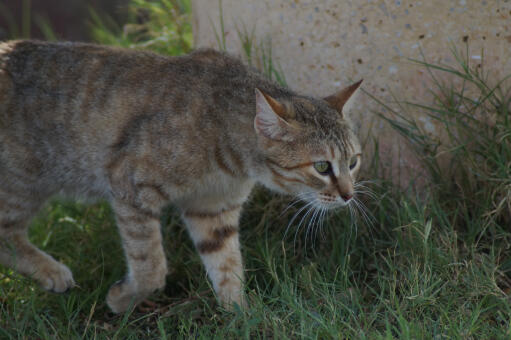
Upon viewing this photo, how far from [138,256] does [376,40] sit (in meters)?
1.89

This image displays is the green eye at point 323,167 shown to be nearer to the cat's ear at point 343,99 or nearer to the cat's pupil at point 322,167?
the cat's pupil at point 322,167

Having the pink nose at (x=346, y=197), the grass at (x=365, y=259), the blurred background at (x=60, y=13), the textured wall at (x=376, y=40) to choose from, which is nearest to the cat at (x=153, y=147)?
the pink nose at (x=346, y=197)

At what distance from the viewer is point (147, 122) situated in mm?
3527

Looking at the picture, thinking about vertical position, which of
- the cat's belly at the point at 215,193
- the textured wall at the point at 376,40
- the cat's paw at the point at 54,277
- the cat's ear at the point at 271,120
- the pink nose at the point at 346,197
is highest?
the textured wall at the point at 376,40

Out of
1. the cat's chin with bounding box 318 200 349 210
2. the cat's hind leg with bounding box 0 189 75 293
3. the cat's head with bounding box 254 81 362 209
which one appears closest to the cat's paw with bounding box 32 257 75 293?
the cat's hind leg with bounding box 0 189 75 293

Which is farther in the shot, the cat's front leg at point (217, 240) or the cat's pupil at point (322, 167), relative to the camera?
the cat's front leg at point (217, 240)

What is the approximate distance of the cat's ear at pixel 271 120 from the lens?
10.6 feet

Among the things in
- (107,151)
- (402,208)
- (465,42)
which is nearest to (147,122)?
(107,151)

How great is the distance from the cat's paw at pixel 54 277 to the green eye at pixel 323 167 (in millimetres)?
1589

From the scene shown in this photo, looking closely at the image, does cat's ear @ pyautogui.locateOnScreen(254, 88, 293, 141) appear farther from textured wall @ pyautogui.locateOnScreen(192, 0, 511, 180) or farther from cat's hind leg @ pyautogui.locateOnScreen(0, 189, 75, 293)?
cat's hind leg @ pyautogui.locateOnScreen(0, 189, 75, 293)

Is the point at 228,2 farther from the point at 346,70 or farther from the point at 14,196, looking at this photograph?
the point at 14,196

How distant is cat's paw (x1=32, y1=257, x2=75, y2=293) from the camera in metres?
3.85

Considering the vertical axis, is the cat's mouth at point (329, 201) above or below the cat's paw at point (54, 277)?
above

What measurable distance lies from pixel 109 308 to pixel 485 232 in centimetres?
216
